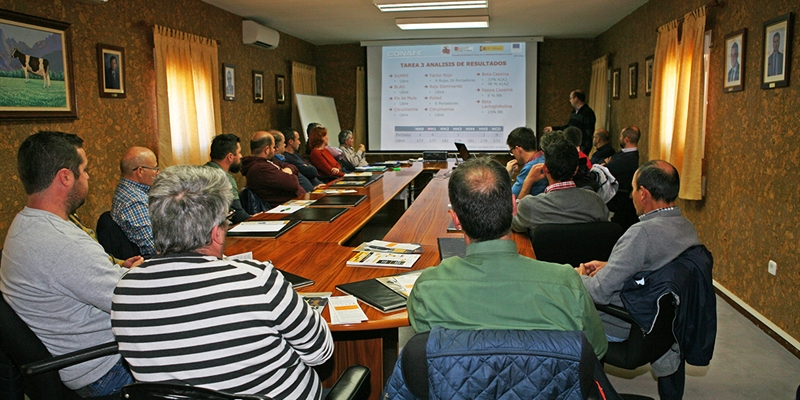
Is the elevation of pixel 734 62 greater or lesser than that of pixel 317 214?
greater

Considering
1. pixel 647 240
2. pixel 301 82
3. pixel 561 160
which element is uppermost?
pixel 301 82

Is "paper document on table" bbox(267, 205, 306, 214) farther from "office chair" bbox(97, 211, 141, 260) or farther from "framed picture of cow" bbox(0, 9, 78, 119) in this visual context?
"framed picture of cow" bbox(0, 9, 78, 119)

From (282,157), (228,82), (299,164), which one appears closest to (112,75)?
(282,157)

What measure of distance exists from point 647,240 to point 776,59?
223 centimetres

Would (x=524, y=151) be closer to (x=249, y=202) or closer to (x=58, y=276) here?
(x=249, y=202)

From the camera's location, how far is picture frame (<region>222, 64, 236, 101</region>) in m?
6.84

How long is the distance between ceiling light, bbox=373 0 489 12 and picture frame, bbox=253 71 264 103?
2.45m

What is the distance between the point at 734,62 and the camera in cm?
413

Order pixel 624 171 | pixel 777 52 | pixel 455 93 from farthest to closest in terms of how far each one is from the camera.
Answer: pixel 455 93
pixel 624 171
pixel 777 52

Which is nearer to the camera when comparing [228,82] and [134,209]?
[134,209]

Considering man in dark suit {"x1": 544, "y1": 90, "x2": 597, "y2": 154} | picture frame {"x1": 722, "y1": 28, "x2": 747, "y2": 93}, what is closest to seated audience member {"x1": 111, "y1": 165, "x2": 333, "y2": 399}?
picture frame {"x1": 722, "y1": 28, "x2": 747, "y2": 93}

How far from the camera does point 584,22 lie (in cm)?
777

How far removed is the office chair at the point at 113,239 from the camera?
272 cm

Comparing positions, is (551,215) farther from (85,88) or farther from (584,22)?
(584,22)
